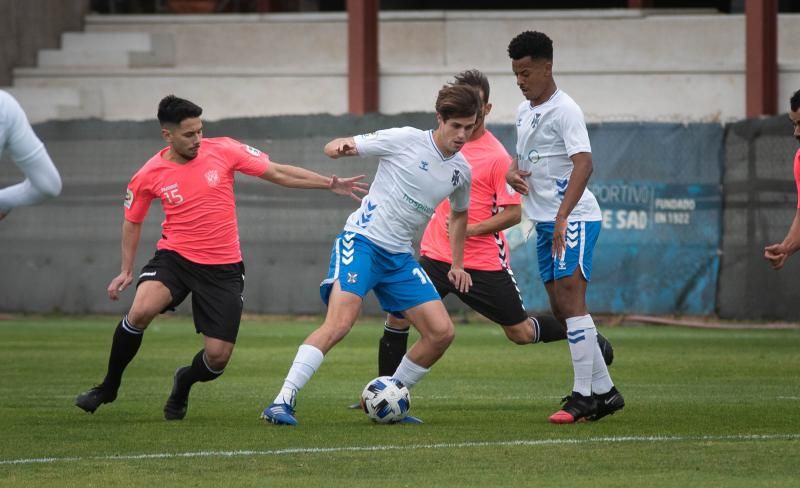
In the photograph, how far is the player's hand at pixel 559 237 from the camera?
911cm

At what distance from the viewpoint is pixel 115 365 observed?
9805 mm

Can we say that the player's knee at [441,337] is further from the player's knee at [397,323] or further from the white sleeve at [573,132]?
the player's knee at [397,323]

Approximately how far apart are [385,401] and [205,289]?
4.97 ft

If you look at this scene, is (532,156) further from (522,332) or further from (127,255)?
(127,255)

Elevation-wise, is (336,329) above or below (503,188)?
below

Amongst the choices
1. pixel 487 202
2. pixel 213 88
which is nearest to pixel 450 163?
pixel 487 202

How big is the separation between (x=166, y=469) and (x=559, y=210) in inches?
117

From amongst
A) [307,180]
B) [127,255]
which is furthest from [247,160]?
[127,255]

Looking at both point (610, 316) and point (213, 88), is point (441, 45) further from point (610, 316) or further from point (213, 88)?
point (610, 316)

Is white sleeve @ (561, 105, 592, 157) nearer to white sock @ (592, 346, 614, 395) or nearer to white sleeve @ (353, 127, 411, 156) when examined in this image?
white sleeve @ (353, 127, 411, 156)

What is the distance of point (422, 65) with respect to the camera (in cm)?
2677

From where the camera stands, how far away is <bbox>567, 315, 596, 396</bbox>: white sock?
941 centimetres

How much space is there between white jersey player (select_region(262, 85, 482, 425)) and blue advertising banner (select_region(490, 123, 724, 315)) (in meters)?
9.88

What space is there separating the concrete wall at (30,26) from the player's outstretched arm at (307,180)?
1798 centimetres
